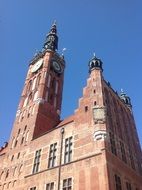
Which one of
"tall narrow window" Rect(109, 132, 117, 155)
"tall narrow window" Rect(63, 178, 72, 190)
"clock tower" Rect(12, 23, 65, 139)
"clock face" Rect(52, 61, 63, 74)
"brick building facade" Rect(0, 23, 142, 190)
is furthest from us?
"clock face" Rect(52, 61, 63, 74)

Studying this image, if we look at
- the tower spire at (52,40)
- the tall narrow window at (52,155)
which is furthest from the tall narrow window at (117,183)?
the tower spire at (52,40)

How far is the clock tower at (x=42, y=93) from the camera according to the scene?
1288 inches

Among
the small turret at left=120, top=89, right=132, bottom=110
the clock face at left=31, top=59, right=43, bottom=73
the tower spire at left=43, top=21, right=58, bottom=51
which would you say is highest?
the tower spire at left=43, top=21, right=58, bottom=51

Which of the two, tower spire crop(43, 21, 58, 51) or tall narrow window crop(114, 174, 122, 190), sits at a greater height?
tower spire crop(43, 21, 58, 51)

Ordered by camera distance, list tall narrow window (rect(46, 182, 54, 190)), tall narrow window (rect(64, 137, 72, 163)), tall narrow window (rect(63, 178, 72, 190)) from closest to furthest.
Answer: tall narrow window (rect(63, 178, 72, 190)) < tall narrow window (rect(46, 182, 54, 190)) < tall narrow window (rect(64, 137, 72, 163))

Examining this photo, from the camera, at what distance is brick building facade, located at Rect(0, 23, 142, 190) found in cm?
2011

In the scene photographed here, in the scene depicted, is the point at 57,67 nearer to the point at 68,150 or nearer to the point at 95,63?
the point at 95,63

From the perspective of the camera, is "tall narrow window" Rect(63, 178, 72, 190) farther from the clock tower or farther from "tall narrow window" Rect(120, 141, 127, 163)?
the clock tower

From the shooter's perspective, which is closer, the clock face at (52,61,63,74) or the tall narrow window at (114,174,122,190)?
the tall narrow window at (114,174,122,190)

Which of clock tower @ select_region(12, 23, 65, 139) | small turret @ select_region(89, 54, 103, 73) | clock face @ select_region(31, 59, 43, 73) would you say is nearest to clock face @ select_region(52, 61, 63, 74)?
clock tower @ select_region(12, 23, 65, 139)

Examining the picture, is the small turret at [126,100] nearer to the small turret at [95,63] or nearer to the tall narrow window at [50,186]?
the small turret at [95,63]

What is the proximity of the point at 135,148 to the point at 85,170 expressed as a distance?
10.2m

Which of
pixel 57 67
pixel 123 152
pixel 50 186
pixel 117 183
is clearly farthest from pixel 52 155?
pixel 57 67

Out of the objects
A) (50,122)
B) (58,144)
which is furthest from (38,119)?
(58,144)
